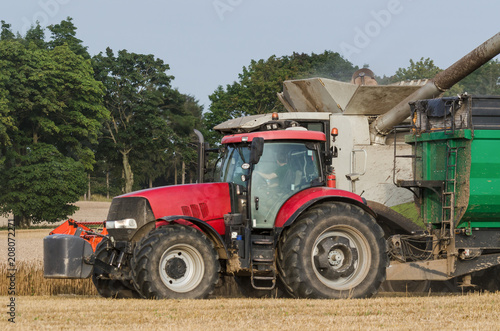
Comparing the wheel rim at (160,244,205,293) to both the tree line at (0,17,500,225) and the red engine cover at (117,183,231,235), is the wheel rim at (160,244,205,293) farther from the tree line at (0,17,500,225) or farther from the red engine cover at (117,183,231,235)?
the tree line at (0,17,500,225)

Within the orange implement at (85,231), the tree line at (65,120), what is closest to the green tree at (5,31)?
the tree line at (65,120)

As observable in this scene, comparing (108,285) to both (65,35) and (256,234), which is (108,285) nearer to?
(256,234)

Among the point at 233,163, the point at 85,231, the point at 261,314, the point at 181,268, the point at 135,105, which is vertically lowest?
the point at 261,314

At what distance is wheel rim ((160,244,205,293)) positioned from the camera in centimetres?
1078

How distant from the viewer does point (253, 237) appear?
37.4 ft

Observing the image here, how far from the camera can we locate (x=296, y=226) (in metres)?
11.2

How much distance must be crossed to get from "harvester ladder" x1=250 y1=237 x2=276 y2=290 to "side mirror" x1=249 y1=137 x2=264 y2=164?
1.19 m

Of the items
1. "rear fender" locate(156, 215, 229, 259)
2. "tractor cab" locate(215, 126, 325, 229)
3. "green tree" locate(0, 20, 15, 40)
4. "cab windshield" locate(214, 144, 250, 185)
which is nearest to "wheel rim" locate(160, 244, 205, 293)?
"rear fender" locate(156, 215, 229, 259)

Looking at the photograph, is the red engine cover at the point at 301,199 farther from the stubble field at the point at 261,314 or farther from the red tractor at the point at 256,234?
the stubble field at the point at 261,314

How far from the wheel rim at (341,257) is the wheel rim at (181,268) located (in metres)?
1.67

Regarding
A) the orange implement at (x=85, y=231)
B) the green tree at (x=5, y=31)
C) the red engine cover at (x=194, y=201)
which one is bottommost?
the orange implement at (x=85, y=231)

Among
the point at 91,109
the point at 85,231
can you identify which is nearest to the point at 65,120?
the point at 91,109

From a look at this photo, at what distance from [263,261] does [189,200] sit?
137cm

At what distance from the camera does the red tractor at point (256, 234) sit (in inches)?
431
